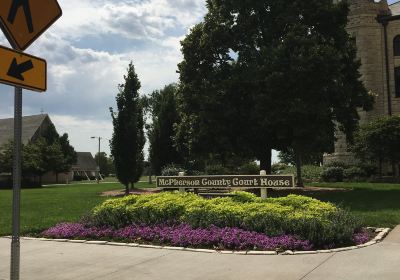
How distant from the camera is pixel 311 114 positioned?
70.2ft

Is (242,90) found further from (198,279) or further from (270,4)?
(198,279)

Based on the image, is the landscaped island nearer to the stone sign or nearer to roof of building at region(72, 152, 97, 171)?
the stone sign

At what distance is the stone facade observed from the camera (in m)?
38.3

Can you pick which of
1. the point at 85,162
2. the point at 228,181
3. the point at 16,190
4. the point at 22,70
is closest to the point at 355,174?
the point at 228,181

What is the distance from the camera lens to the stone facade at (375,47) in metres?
38.3

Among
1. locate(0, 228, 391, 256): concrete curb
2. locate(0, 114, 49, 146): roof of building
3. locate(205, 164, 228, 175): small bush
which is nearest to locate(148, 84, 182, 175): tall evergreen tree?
locate(205, 164, 228, 175): small bush

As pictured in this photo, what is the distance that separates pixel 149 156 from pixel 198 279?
1450 inches

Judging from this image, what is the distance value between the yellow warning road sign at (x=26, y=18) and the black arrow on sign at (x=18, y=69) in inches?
8.6

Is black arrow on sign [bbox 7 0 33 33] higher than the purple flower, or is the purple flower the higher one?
black arrow on sign [bbox 7 0 33 33]

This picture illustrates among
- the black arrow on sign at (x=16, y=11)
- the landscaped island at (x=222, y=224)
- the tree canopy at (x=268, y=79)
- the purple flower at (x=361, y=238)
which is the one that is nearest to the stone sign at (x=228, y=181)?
the landscaped island at (x=222, y=224)

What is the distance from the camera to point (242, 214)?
33.8 ft

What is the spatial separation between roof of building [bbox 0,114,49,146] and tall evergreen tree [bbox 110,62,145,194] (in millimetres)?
48674

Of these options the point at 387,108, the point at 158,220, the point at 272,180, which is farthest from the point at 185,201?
the point at 387,108

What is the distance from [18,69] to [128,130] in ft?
75.5
